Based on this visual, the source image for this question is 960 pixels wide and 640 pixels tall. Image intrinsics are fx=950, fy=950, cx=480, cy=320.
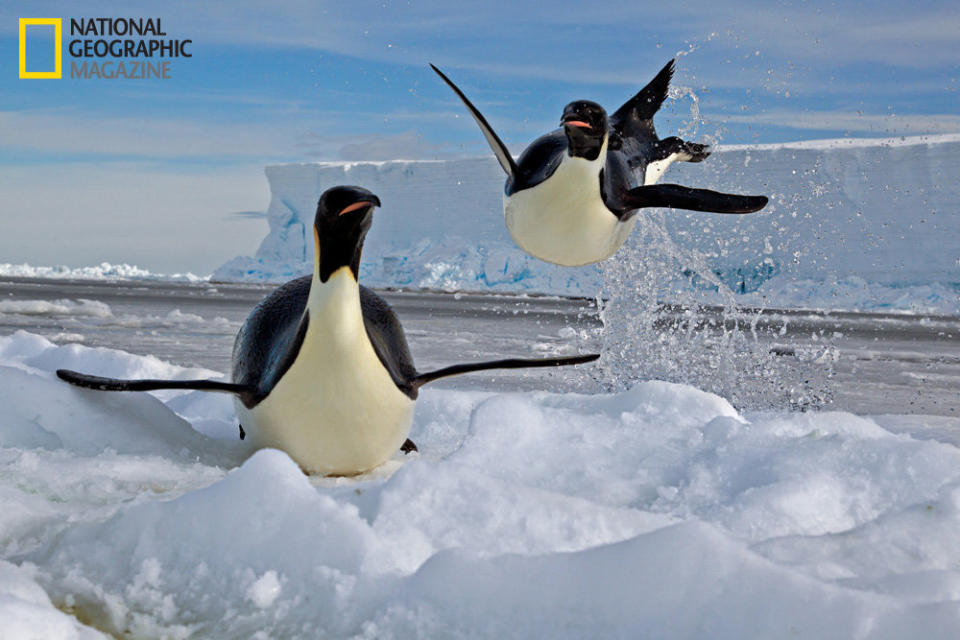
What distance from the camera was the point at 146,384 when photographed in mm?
2938

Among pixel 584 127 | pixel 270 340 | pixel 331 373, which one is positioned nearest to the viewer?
pixel 331 373

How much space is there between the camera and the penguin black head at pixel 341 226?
2.51m

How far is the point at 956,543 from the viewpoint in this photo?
211 centimetres

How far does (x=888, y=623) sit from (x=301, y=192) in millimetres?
37254

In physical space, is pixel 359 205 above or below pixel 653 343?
above

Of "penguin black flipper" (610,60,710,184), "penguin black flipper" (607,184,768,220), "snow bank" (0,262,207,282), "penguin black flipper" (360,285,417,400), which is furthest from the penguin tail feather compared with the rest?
"snow bank" (0,262,207,282)

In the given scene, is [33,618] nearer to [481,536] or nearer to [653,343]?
[481,536]

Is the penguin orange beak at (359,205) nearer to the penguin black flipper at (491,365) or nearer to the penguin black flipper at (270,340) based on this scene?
the penguin black flipper at (270,340)

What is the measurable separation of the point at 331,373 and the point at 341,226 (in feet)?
1.43

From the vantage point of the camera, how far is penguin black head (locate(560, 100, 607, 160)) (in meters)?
3.60

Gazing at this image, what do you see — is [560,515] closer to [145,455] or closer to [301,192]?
[145,455]

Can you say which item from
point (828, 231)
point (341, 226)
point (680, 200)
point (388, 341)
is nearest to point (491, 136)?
point (680, 200)

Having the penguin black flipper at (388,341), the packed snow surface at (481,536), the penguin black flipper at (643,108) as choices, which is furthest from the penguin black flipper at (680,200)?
the penguin black flipper at (388,341)

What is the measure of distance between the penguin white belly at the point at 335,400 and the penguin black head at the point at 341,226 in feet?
0.12
